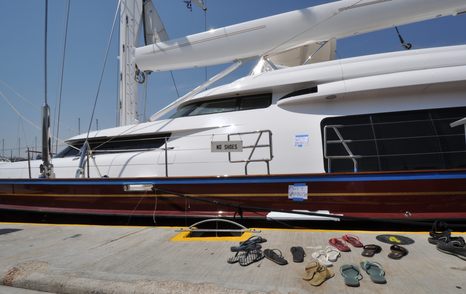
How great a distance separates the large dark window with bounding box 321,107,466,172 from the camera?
4.19 m

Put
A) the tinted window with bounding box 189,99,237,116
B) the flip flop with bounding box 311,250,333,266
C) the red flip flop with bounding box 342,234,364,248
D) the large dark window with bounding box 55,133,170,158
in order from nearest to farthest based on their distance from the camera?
the flip flop with bounding box 311,250,333,266, the red flip flop with bounding box 342,234,364,248, the tinted window with bounding box 189,99,237,116, the large dark window with bounding box 55,133,170,158

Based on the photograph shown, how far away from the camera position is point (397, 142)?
4352mm

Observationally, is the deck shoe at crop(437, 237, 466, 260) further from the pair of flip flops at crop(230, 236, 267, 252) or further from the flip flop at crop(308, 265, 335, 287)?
the pair of flip flops at crop(230, 236, 267, 252)

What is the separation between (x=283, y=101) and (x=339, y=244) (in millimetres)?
2667

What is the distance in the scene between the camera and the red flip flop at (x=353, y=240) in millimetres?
2978

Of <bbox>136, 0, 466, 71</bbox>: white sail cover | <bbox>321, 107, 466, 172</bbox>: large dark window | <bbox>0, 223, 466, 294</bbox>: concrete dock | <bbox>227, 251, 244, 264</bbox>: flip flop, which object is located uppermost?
<bbox>136, 0, 466, 71</bbox>: white sail cover

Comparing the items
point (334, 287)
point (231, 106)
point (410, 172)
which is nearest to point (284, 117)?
point (231, 106)

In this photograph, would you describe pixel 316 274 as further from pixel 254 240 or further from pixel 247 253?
pixel 254 240

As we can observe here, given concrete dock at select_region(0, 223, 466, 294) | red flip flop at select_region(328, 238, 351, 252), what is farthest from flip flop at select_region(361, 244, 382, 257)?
red flip flop at select_region(328, 238, 351, 252)

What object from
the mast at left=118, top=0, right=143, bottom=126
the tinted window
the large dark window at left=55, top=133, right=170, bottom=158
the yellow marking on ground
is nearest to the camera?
the yellow marking on ground

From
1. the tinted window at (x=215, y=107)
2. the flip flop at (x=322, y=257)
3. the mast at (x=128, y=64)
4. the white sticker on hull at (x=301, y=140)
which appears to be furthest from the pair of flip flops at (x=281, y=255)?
the mast at (x=128, y=64)

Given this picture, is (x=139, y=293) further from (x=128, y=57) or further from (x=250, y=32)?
(x=128, y=57)

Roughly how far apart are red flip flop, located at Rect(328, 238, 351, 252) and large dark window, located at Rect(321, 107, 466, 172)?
4.31ft

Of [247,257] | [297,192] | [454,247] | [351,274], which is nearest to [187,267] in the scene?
[247,257]
